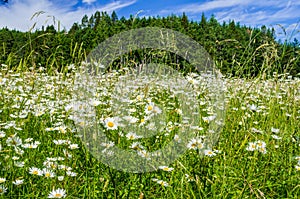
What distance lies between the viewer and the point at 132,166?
6.64 ft

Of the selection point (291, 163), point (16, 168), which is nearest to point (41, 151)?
point (16, 168)

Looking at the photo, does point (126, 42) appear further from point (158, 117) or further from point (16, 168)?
point (16, 168)

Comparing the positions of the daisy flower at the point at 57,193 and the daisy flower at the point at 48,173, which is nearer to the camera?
the daisy flower at the point at 57,193

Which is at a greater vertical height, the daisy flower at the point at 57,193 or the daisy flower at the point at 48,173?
the daisy flower at the point at 48,173

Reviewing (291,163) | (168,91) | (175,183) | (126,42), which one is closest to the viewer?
(175,183)

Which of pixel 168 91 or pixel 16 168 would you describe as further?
pixel 168 91

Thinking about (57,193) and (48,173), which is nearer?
(57,193)

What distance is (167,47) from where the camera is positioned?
2672mm

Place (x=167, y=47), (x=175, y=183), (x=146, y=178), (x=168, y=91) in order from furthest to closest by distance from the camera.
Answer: (x=168, y=91) → (x=167, y=47) → (x=146, y=178) → (x=175, y=183)

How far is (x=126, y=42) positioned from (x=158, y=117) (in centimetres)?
69

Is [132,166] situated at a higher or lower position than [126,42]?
lower

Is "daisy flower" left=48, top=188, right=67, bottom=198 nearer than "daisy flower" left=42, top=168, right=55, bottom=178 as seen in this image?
Yes

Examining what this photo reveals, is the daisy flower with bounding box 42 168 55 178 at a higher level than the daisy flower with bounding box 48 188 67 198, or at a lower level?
higher

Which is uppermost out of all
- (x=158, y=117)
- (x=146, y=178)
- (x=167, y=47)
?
(x=167, y=47)
